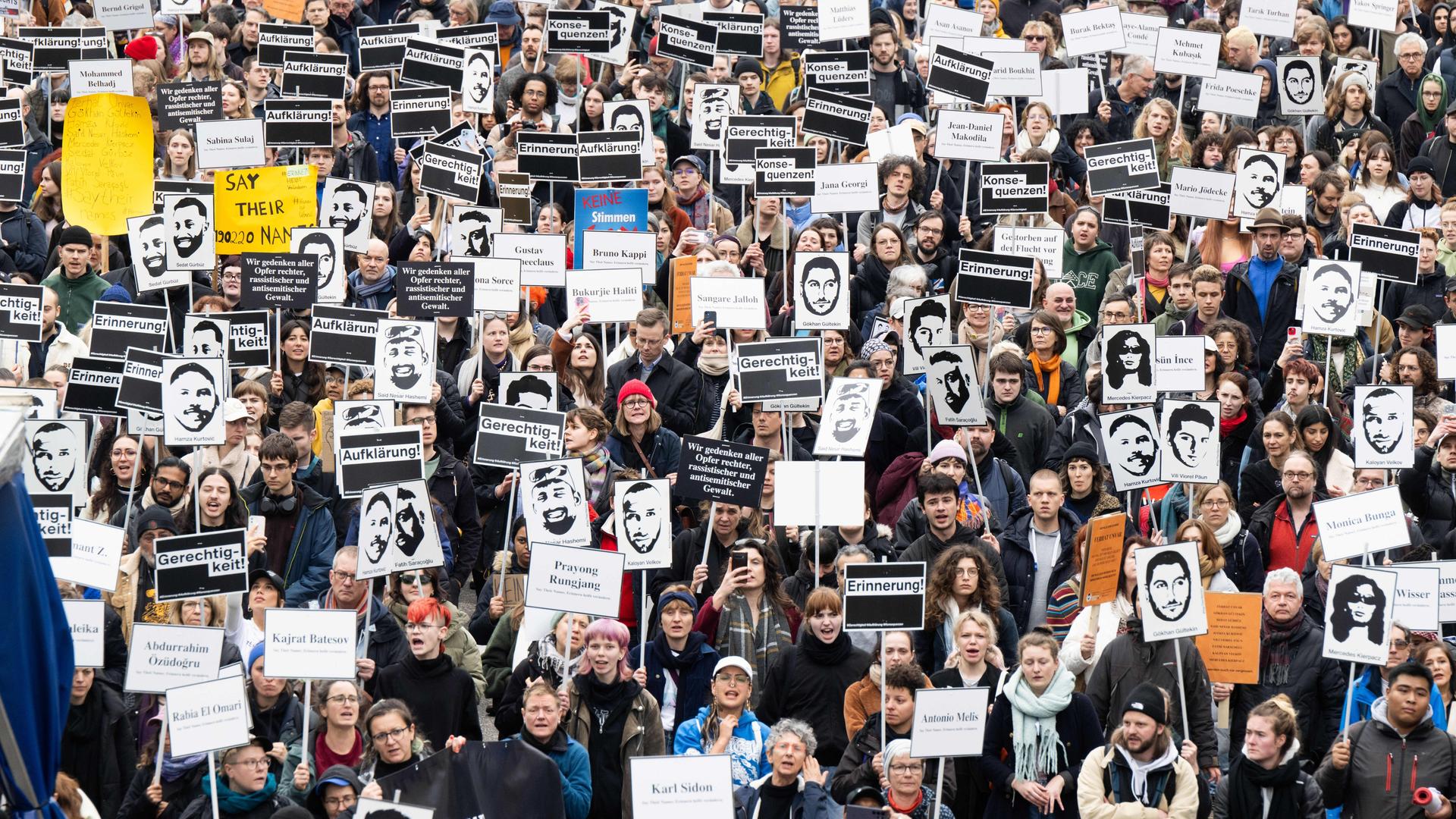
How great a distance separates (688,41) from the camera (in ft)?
65.7

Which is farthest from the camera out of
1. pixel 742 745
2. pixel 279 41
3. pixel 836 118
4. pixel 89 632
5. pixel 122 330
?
pixel 279 41

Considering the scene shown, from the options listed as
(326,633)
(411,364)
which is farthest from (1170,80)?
(326,633)

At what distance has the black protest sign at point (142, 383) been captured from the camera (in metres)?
13.7

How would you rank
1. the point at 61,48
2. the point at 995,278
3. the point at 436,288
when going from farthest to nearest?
the point at 61,48
the point at 436,288
the point at 995,278

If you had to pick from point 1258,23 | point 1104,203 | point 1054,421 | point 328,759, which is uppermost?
point 1258,23

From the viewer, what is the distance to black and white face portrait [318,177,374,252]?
56.6ft

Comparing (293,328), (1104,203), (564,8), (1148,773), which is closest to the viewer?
(1148,773)

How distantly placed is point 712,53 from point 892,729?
1002 cm

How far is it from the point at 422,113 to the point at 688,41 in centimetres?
272

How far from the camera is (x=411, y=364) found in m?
14.6

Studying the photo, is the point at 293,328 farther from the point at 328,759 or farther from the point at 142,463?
the point at 328,759

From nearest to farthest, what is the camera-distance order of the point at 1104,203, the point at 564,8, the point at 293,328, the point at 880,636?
1. the point at 880,636
2. the point at 293,328
3. the point at 1104,203
4. the point at 564,8

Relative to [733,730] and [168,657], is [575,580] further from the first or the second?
[168,657]

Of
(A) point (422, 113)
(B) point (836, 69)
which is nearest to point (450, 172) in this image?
(A) point (422, 113)
